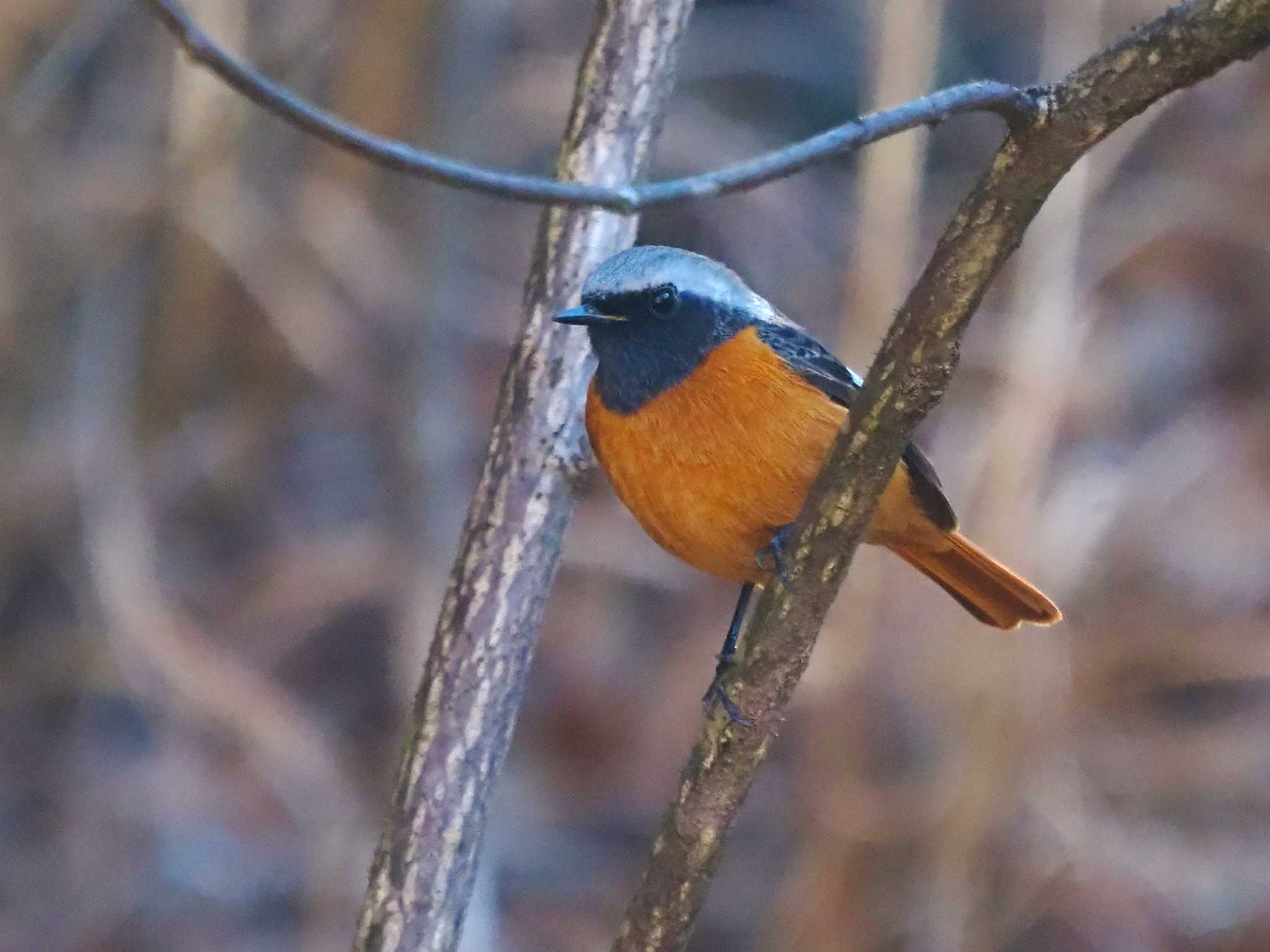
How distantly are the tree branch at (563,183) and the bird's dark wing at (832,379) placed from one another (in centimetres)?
115

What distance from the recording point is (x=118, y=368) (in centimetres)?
530

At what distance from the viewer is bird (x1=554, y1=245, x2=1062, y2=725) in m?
2.43

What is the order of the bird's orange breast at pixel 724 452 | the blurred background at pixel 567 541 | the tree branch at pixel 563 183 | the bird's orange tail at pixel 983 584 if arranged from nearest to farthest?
1. the tree branch at pixel 563 183
2. the bird's orange breast at pixel 724 452
3. the bird's orange tail at pixel 983 584
4. the blurred background at pixel 567 541

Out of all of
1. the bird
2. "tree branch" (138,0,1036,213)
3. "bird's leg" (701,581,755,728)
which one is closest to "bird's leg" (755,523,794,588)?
the bird

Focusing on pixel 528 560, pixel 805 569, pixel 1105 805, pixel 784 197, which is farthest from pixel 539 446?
pixel 784 197

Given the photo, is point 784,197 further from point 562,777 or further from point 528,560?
point 528,560

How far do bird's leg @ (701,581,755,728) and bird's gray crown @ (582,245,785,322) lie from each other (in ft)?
1.86

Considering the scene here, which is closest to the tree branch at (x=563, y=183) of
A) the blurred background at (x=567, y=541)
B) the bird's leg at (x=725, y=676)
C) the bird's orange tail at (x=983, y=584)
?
the bird's leg at (x=725, y=676)

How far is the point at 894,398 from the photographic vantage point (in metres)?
1.66

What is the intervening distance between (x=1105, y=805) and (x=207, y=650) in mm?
3464

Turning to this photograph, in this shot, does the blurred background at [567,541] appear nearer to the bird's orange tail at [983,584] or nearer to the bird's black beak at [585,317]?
the bird's orange tail at [983,584]

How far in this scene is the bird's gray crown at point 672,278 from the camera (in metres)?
2.52

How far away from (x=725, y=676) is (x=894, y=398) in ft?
1.71

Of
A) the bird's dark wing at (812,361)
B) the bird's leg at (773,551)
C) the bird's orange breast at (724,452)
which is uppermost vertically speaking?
the bird's dark wing at (812,361)
